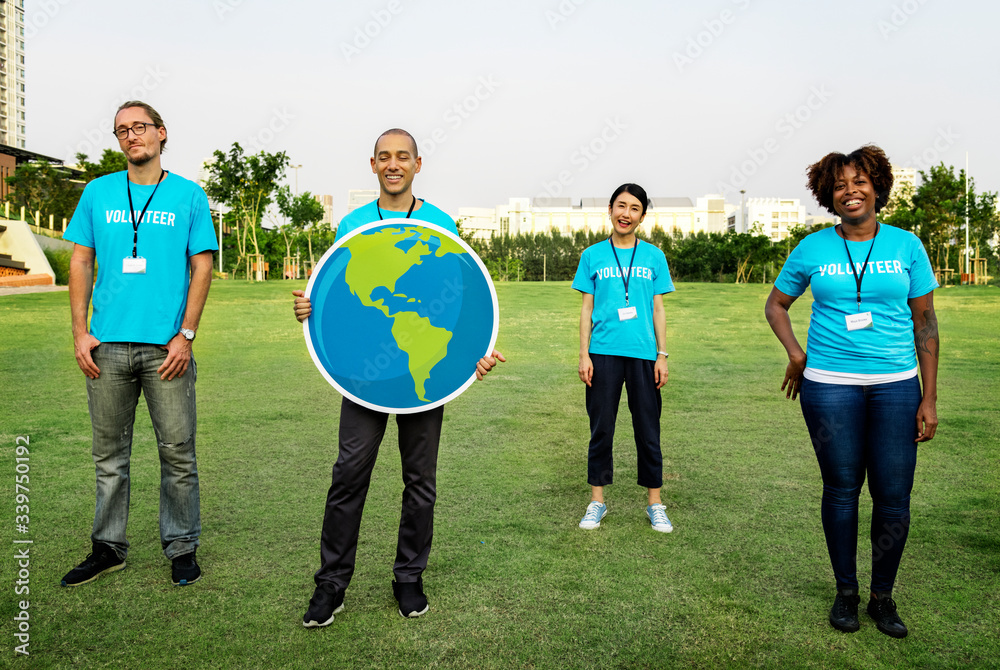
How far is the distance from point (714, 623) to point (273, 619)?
73.7 inches

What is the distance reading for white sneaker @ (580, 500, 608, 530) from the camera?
4566 millimetres

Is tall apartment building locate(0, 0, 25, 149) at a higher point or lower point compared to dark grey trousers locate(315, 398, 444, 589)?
higher

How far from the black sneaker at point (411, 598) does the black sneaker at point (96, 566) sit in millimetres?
1447

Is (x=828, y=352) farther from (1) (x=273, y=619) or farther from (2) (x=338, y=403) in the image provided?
(2) (x=338, y=403)

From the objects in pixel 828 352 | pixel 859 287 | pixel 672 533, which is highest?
pixel 859 287

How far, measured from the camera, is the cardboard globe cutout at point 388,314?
10.7 ft

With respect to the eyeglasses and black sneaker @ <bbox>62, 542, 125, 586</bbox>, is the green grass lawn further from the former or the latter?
the eyeglasses

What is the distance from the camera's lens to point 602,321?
15.4 ft

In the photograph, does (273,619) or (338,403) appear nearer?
(273,619)

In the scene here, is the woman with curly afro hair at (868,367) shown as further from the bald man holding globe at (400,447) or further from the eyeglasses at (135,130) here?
the eyeglasses at (135,130)

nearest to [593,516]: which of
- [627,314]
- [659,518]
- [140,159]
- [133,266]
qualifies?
[659,518]

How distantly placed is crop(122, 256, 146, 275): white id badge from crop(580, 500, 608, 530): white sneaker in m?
2.75

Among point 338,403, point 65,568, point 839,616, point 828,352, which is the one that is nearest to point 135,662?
point 65,568

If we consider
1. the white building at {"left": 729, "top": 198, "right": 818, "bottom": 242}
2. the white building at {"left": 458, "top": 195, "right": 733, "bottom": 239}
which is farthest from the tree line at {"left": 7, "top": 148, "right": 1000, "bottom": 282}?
the white building at {"left": 729, "top": 198, "right": 818, "bottom": 242}
